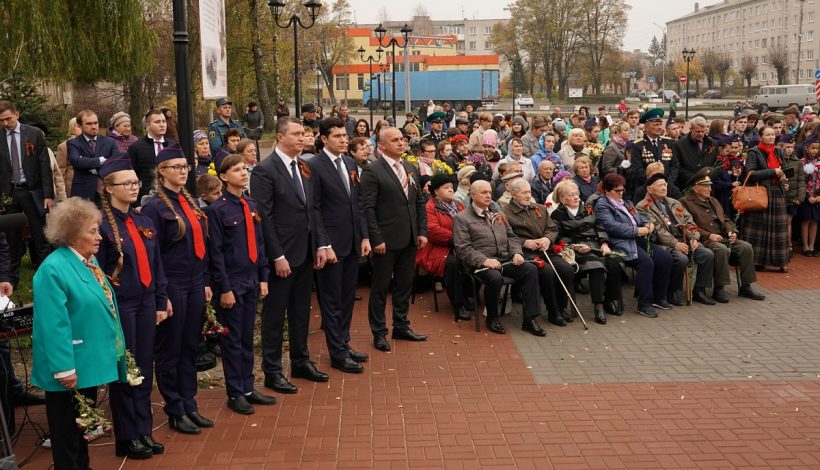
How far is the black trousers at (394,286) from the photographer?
7.96m

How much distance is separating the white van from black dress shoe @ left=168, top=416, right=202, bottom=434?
58.0 meters

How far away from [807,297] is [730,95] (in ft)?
278

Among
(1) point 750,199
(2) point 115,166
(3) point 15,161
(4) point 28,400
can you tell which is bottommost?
(4) point 28,400

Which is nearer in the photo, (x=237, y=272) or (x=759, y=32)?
(x=237, y=272)

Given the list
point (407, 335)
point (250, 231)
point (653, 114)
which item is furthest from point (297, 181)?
point (653, 114)

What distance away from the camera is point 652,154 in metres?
11.5

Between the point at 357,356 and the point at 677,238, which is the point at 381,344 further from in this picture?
the point at 677,238

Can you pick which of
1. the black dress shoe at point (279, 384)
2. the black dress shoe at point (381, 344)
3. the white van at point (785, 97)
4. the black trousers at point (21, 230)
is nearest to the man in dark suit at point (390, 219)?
the black dress shoe at point (381, 344)

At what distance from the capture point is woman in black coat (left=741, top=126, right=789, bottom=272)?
1145cm

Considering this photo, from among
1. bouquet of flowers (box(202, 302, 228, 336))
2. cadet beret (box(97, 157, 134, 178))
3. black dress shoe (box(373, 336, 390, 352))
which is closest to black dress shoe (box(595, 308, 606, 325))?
black dress shoe (box(373, 336, 390, 352))

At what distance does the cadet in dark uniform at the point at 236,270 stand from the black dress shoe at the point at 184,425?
0.43 metres

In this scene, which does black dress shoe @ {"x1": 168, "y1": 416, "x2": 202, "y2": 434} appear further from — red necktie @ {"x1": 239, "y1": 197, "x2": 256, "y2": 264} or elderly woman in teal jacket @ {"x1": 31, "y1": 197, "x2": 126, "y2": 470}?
red necktie @ {"x1": 239, "y1": 197, "x2": 256, "y2": 264}

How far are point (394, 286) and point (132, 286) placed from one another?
3400 mm

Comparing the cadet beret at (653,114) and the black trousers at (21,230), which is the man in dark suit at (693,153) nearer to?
the cadet beret at (653,114)
